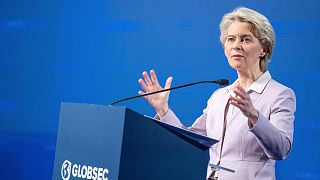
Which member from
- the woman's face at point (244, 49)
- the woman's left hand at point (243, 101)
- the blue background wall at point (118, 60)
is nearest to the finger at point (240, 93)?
the woman's left hand at point (243, 101)

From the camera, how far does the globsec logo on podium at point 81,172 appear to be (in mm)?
1310

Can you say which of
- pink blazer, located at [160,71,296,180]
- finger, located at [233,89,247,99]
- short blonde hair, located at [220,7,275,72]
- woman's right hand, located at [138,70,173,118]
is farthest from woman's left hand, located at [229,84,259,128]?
short blonde hair, located at [220,7,275,72]

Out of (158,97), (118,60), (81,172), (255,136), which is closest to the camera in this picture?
(81,172)

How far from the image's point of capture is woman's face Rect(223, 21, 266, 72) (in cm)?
205

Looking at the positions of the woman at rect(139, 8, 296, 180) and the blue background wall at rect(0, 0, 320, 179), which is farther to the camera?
the blue background wall at rect(0, 0, 320, 179)

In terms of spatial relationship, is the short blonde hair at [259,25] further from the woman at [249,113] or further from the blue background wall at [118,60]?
the blue background wall at [118,60]

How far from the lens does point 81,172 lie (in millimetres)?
1367

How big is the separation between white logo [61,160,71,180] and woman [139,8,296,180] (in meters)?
0.48

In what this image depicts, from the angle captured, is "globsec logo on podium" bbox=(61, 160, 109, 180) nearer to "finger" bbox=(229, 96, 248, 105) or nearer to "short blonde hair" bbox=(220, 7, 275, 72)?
"finger" bbox=(229, 96, 248, 105)

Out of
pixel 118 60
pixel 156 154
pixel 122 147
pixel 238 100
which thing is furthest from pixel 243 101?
pixel 118 60

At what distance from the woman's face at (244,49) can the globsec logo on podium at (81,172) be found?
0.87 meters

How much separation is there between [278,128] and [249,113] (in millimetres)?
219

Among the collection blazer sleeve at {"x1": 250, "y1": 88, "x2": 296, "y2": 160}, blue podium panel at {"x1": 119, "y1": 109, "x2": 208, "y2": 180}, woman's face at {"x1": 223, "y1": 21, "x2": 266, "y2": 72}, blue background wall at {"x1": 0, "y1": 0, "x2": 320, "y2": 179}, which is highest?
blue background wall at {"x1": 0, "y1": 0, "x2": 320, "y2": 179}

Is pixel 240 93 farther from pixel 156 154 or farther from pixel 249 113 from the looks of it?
pixel 156 154
